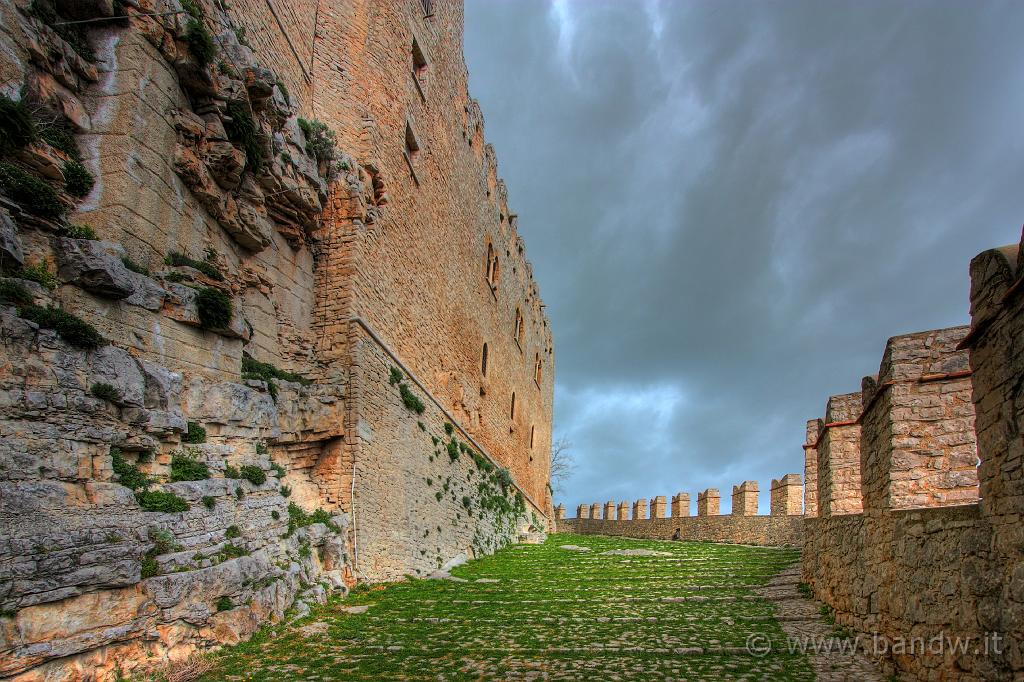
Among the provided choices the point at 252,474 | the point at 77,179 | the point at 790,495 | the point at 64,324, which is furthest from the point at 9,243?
the point at 790,495

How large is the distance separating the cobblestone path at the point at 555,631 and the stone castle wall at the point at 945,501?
982 millimetres

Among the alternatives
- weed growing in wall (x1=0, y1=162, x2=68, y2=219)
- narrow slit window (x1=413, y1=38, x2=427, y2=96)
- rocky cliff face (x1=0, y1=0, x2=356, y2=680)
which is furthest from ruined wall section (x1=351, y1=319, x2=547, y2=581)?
narrow slit window (x1=413, y1=38, x2=427, y2=96)

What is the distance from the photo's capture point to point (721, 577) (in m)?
12.5

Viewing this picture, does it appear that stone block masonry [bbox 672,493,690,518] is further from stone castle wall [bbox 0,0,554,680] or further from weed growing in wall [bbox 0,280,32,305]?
weed growing in wall [bbox 0,280,32,305]

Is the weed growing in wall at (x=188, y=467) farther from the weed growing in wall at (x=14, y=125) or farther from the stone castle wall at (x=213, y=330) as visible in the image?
the weed growing in wall at (x=14, y=125)

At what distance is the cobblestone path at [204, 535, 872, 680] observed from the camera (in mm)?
6703

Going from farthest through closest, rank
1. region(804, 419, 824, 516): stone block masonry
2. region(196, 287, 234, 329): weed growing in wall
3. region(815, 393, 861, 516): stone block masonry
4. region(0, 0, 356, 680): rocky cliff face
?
region(804, 419, 824, 516): stone block masonry
region(815, 393, 861, 516): stone block masonry
region(196, 287, 234, 329): weed growing in wall
region(0, 0, 356, 680): rocky cliff face

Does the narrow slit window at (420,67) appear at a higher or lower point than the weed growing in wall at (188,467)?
higher

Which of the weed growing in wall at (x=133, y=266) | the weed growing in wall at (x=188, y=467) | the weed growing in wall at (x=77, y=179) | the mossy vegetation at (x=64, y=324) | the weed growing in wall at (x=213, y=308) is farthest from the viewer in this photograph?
the weed growing in wall at (x=213, y=308)

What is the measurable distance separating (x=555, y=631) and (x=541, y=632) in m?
0.19

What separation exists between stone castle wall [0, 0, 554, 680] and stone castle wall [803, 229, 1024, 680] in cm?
675

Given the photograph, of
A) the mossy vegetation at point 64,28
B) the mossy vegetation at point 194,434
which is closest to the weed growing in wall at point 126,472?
the mossy vegetation at point 194,434

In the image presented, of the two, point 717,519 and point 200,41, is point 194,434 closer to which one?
point 200,41

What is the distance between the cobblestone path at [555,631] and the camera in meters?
6.70
